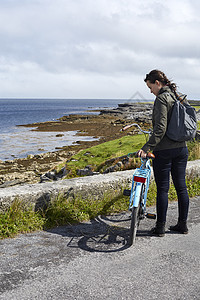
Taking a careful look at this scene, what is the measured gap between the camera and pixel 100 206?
4.91m

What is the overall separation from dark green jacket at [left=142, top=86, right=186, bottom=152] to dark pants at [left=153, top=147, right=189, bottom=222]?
0.10m

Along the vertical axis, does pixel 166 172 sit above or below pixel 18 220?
above

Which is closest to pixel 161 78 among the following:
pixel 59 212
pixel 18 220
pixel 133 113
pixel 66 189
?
pixel 66 189

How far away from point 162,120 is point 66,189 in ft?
6.30

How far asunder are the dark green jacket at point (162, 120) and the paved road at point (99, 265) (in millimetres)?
1288

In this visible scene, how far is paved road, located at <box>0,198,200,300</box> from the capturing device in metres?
2.76

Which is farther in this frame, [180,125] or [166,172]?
[166,172]

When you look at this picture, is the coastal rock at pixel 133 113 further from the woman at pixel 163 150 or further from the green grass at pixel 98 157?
the woman at pixel 163 150

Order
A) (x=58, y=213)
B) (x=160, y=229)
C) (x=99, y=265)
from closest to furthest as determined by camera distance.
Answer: (x=99, y=265), (x=160, y=229), (x=58, y=213)

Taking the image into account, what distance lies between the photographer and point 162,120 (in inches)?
150

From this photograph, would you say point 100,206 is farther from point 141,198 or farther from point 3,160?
point 3,160

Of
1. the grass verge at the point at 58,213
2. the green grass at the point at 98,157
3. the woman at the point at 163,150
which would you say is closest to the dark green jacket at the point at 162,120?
the woman at the point at 163,150

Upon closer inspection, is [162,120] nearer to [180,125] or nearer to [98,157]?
[180,125]

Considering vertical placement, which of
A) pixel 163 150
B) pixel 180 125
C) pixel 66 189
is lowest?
pixel 66 189
